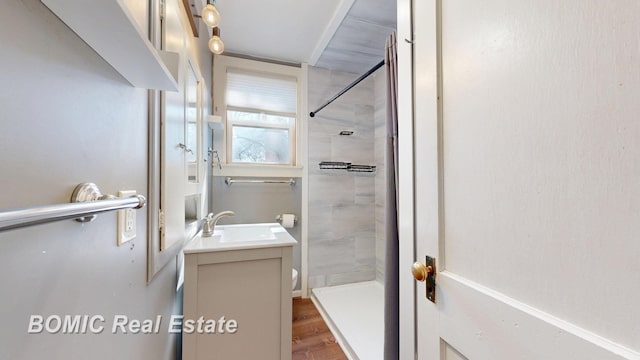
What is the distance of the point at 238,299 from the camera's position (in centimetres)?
126

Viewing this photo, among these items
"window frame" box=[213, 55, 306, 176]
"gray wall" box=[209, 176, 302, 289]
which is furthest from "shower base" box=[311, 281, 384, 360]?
"window frame" box=[213, 55, 306, 176]

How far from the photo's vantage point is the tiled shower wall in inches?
105

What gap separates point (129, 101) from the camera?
Answer: 27.0 inches

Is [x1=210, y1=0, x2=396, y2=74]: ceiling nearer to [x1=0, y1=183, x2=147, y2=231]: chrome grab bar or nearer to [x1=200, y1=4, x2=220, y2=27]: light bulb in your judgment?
[x1=200, y1=4, x2=220, y2=27]: light bulb

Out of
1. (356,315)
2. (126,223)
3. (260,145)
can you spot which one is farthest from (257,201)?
(126,223)

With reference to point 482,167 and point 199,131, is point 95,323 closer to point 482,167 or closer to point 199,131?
point 482,167

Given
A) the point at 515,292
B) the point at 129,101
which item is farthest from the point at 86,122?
the point at 515,292

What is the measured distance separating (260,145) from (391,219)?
1.85 meters

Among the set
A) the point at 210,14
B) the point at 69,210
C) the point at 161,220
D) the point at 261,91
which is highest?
the point at 261,91

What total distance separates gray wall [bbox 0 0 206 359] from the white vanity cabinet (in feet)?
1.69

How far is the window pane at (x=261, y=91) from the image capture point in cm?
251

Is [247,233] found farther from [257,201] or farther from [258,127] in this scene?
[258,127]

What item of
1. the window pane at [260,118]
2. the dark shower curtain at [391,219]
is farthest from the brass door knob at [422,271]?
the window pane at [260,118]

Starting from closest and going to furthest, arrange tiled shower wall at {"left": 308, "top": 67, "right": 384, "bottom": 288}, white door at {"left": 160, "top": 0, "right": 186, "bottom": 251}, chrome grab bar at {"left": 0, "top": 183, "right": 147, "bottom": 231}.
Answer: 1. chrome grab bar at {"left": 0, "top": 183, "right": 147, "bottom": 231}
2. white door at {"left": 160, "top": 0, "right": 186, "bottom": 251}
3. tiled shower wall at {"left": 308, "top": 67, "right": 384, "bottom": 288}
